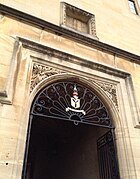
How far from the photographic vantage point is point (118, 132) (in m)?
4.57

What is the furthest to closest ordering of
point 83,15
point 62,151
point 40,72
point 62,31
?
point 62,151 → point 83,15 → point 62,31 → point 40,72

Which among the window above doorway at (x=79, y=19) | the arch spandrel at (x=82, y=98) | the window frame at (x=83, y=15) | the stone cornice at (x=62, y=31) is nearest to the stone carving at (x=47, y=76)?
the arch spandrel at (x=82, y=98)

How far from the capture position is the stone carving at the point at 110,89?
5.02 meters

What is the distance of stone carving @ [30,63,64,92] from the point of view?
4316 mm

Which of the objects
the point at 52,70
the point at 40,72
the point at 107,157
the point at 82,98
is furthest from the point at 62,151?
the point at 40,72

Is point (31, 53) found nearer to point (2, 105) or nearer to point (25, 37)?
point (25, 37)

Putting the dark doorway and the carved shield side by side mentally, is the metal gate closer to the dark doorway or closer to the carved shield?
the dark doorway

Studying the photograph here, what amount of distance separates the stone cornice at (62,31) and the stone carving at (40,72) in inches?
44.9

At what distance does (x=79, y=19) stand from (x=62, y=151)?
4998 mm

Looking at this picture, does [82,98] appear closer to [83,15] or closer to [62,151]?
[83,15]

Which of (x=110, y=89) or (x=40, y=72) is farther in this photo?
(x=110, y=89)

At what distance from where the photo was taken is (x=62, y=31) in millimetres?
5254

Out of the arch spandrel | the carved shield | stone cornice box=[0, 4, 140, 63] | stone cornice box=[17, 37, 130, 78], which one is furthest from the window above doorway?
the carved shield

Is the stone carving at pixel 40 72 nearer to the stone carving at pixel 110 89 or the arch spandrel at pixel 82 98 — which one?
the arch spandrel at pixel 82 98
